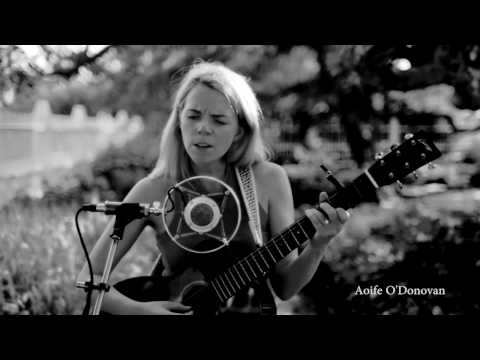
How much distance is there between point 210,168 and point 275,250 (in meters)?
0.51

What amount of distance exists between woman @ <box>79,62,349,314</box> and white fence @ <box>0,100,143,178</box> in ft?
0.92

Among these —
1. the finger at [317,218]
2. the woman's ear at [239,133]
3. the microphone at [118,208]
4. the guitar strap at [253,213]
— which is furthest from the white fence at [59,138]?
the finger at [317,218]

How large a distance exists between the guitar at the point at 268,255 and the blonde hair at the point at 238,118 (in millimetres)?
445

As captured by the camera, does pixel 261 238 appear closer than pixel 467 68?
Yes

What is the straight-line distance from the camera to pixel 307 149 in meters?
2.84

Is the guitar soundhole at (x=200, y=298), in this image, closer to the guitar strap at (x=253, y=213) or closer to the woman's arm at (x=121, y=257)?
the woman's arm at (x=121, y=257)

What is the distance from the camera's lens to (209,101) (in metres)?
2.70

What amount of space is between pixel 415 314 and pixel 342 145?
0.91 meters

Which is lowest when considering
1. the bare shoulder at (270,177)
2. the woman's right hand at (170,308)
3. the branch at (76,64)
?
the woman's right hand at (170,308)

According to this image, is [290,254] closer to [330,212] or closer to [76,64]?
[330,212]

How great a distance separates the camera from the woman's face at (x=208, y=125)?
2697 millimetres
